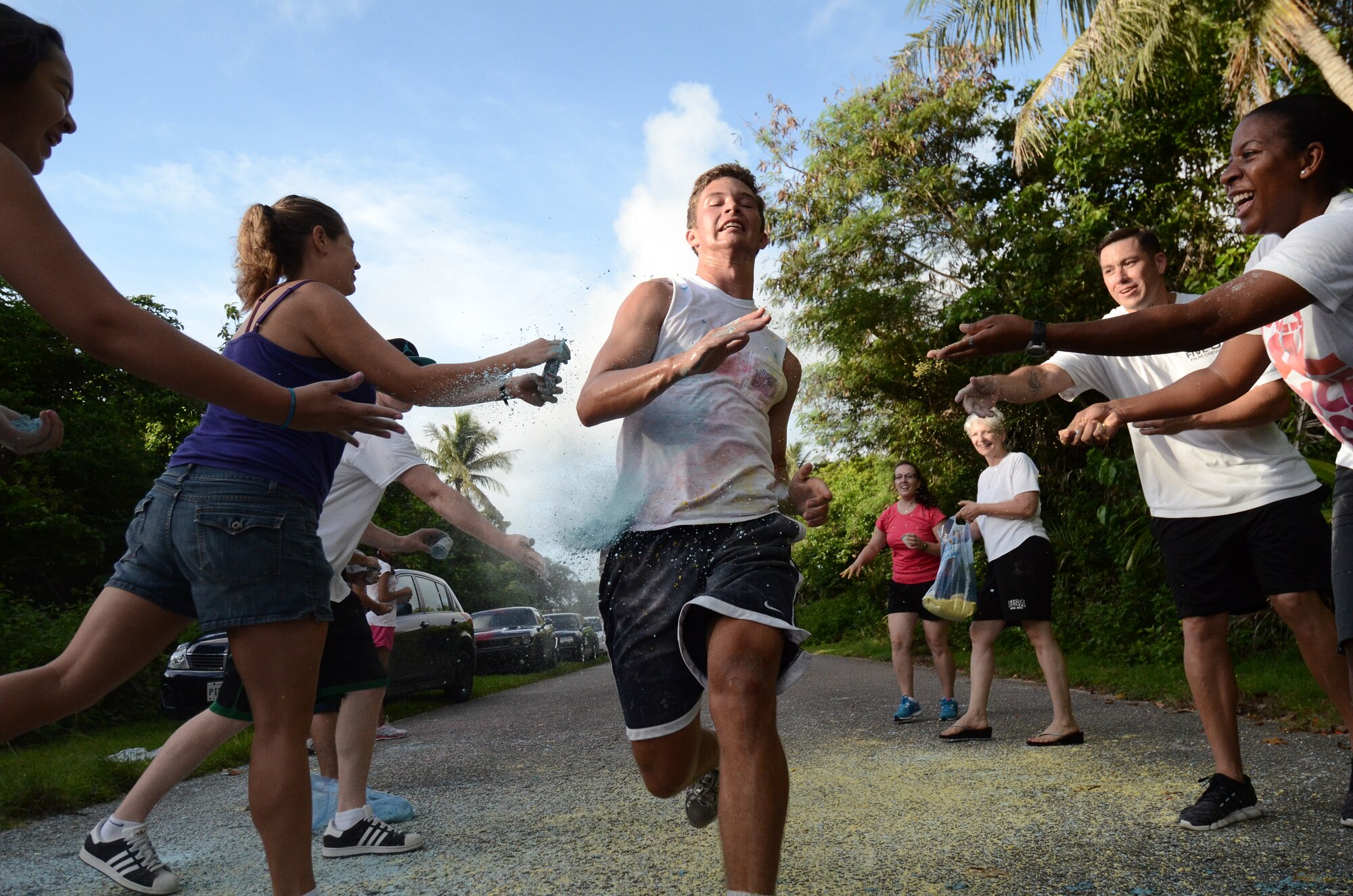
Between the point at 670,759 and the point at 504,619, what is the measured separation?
1804 cm

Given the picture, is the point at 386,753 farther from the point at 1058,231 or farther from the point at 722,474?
the point at 1058,231

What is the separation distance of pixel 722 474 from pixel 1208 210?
14578 millimetres

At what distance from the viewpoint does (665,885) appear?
3.33 m

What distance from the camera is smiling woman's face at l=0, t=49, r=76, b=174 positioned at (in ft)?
6.81

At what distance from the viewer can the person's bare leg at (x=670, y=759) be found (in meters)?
2.86

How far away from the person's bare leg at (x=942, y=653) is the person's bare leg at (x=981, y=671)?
0.81 m

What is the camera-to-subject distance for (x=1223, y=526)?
406 centimetres

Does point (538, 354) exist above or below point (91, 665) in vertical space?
above

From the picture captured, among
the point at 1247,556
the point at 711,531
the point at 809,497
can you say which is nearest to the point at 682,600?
the point at 711,531

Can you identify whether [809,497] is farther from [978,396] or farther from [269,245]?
[269,245]

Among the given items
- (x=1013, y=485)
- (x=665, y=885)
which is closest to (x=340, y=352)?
(x=665, y=885)

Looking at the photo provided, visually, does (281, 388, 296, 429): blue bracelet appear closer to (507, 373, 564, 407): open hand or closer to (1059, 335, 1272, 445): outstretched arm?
(507, 373, 564, 407): open hand

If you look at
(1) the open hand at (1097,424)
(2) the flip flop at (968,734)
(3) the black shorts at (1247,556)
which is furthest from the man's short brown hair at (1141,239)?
(2) the flip flop at (968,734)

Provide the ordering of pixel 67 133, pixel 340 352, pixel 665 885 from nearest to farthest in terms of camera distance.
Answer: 1. pixel 67 133
2. pixel 340 352
3. pixel 665 885
